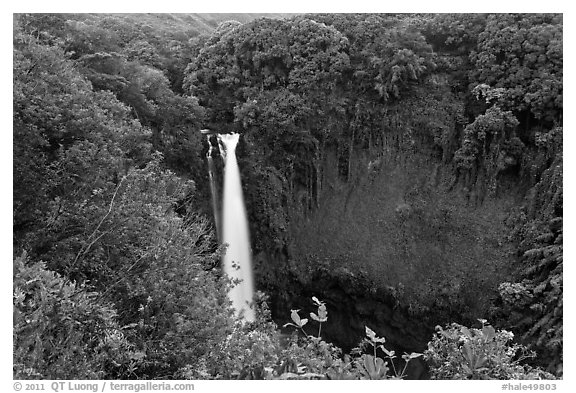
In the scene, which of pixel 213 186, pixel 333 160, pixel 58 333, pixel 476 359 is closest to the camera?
pixel 58 333

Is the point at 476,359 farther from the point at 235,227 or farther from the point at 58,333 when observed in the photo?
the point at 235,227

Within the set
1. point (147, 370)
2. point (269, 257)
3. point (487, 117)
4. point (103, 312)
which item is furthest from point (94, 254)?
point (487, 117)

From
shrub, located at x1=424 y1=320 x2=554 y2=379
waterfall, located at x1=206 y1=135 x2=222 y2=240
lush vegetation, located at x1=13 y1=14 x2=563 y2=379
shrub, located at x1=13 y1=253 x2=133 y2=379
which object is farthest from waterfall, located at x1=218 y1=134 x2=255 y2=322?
shrub, located at x1=13 y1=253 x2=133 y2=379

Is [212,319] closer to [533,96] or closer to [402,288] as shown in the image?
[402,288]

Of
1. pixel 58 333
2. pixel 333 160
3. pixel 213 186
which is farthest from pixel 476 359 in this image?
pixel 333 160

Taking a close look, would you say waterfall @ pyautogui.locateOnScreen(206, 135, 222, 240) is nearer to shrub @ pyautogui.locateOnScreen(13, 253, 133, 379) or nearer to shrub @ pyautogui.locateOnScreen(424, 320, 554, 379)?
shrub @ pyautogui.locateOnScreen(13, 253, 133, 379)

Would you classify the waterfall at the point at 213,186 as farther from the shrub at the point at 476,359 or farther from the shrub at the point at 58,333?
the shrub at the point at 476,359

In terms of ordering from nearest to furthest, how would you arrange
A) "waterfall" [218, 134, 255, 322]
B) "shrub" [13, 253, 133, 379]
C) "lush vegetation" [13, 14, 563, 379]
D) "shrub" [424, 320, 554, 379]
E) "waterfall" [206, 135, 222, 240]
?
"shrub" [13, 253, 133, 379], "shrub" [424, 320, 554, 379], "lush vegetation" [13, 14, 563, 379], "waterfall" [206, 135, 222, 240], "waterfall" [218, 134, 255, 322]
